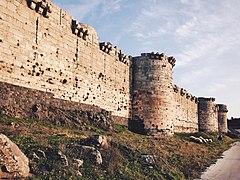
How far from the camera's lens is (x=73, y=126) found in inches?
676

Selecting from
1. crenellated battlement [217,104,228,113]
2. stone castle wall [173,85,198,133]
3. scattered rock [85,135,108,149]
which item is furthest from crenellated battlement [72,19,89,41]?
crenellated battlement [217,104,228,113]

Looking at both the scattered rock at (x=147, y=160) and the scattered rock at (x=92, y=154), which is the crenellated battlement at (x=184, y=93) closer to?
the scattered rock at (x=147, y=160)

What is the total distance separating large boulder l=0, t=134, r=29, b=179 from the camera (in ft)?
22.2

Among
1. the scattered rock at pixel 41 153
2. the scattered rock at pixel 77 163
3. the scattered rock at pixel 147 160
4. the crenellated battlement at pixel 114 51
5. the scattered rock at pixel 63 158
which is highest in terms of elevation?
the crenellated battlement at pixel 114 51

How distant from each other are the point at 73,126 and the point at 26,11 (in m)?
7.19

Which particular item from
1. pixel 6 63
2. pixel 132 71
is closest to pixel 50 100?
pixel 6 63

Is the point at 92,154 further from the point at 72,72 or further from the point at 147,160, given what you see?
the point at 72,72

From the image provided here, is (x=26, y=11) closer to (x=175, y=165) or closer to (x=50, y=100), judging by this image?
(x=50, y=100)

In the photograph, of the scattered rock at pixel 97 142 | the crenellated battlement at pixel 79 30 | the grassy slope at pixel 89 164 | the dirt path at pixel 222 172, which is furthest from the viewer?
the crenellated battlement at pixel 79 30

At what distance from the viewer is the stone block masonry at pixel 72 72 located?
47.5 ft

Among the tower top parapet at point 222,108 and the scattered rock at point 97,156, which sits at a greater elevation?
the tower top parapet at point 222,108

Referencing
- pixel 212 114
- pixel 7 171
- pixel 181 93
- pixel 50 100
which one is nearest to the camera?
pixel 7 171

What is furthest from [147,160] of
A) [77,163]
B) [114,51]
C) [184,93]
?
[184,93]

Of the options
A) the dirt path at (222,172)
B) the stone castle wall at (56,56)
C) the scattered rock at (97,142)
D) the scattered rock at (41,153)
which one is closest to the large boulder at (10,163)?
the scattered rock at (41,153)
